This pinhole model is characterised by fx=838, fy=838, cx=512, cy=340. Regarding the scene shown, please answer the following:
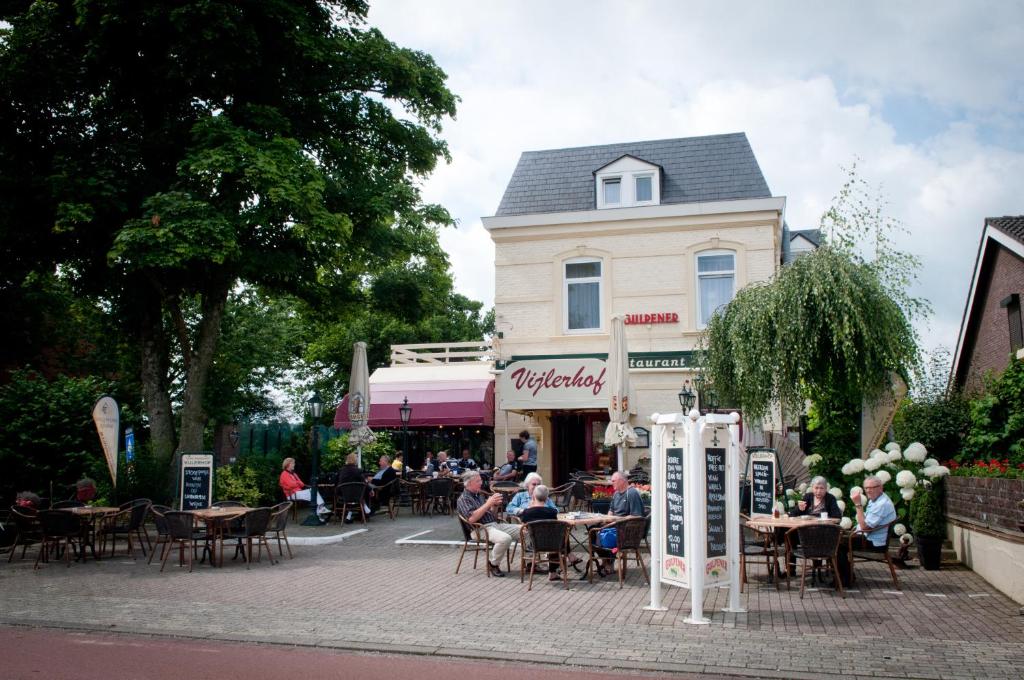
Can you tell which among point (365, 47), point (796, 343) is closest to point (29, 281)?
point (365, 47)

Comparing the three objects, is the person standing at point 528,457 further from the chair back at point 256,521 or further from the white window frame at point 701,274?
the chair back at point 256,521

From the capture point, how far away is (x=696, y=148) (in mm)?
22641

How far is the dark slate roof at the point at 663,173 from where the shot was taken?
70.5 ft

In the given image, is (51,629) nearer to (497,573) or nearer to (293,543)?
(497,573)

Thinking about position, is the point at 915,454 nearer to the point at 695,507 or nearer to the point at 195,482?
the point at 695,507

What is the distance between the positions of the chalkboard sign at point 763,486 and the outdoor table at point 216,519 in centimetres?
741

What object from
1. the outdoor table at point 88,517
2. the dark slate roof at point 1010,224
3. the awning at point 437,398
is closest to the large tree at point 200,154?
the outdoor table at point 88,517

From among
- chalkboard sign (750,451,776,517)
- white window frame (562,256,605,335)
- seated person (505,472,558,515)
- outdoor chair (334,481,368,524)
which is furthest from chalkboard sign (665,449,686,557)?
white window frame (562,256,605,335)

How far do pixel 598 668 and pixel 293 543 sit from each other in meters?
8.87

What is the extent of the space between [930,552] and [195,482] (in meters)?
11.1

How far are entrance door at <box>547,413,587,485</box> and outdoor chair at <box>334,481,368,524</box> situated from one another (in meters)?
6.84

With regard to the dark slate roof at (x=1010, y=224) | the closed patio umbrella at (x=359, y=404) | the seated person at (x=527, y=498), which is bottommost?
the seated person at (x=527, y=498)

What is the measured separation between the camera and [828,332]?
13.7 m

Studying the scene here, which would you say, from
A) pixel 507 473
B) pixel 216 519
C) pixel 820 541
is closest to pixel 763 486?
pixel 820 541
